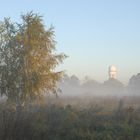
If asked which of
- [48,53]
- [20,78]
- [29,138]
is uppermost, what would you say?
[48,53]

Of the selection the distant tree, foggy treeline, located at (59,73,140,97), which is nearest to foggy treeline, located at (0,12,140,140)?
the distant tree

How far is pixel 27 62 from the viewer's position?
27.4m

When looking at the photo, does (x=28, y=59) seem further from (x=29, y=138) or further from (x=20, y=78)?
(x=29, y=138)

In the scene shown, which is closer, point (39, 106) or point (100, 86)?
point (39, 106)

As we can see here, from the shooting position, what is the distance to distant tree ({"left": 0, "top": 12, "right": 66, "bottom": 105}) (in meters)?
27.1

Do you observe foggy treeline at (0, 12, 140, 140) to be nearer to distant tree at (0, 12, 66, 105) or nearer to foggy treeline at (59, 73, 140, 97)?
distant tree at (0, 12, 66, 105)

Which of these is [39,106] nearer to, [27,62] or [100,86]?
[27,62]

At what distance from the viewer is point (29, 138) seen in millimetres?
17891

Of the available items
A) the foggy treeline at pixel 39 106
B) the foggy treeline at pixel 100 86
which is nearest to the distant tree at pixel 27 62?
the foggy treeline at pixel 39 106

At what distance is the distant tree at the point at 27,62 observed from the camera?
89.0ft

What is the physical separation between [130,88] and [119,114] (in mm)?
128761

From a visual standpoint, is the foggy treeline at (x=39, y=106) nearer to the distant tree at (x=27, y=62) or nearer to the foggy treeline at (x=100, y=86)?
the distant tree at (x=27, y=62)

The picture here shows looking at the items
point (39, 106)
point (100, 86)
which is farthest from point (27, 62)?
point (100, 86)

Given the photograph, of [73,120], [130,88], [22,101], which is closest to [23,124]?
[73,120]
